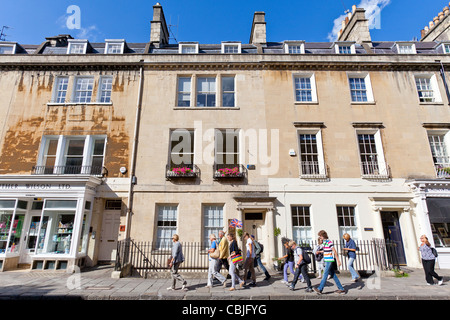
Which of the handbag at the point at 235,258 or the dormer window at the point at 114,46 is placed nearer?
the handbag at the point at 235,258

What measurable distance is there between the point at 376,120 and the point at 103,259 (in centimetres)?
1575

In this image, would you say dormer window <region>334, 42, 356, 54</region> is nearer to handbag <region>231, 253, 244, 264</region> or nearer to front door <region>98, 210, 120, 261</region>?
handbag <region>231, 253, 244, 264</region>

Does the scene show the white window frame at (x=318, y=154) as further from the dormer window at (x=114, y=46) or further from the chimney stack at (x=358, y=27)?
the dormer window at (x=114, y=46)

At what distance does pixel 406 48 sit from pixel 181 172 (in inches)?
634

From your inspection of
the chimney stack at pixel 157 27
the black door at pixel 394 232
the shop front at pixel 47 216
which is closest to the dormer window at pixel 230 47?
the chimney stack at pixel 157 27

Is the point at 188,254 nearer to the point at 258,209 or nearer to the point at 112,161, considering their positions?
the point at 258,209

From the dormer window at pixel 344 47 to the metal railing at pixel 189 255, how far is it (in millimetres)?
11228

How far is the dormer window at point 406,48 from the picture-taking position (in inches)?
598

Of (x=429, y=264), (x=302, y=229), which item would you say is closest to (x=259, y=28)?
(x=302, y=229)

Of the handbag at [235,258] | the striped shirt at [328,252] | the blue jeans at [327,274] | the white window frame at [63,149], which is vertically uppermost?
the white window frame at [63,149]

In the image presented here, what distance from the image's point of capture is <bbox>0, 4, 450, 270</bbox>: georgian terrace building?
1144cm

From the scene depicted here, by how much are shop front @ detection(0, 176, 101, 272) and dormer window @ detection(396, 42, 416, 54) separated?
19.3m

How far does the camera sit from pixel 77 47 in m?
15.2

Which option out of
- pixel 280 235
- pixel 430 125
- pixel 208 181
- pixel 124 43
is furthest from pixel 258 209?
pixel 124 43
